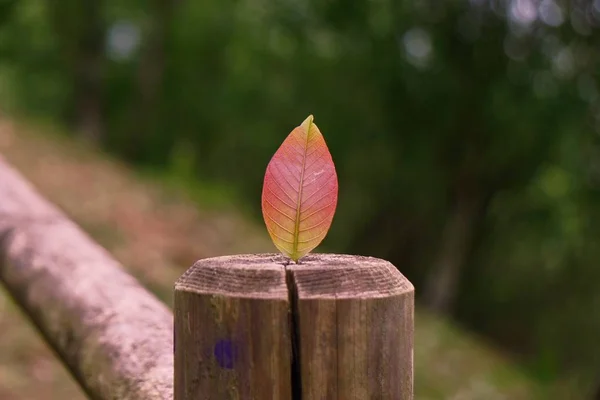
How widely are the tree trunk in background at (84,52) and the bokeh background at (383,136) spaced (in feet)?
0.11

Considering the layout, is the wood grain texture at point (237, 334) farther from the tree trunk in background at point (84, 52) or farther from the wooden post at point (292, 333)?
the tree trunk in background at point (84, 52)

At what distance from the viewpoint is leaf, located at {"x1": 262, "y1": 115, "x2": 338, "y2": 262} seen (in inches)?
47.3

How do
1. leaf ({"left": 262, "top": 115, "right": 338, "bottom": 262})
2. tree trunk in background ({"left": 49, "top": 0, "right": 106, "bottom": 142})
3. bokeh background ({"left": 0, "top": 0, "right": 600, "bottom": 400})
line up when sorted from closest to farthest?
leaf ({"left": 262, "top": 115, "right": 338, "bottom": 262}) → bokeh background ({"left": 0, "top": 0, "right": 600, "bottom": 400}) → tree trunk in background ({"left": 49, "top": 0, "right": 106, "bottom": 142})

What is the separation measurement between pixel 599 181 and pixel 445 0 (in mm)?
3860

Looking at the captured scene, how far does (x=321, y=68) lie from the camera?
13.7 metres

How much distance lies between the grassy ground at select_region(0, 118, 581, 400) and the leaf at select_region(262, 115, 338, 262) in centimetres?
496

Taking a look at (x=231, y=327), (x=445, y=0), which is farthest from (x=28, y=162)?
(x=231, y=327)

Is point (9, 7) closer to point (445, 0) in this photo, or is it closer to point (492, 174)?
point (445, 0)

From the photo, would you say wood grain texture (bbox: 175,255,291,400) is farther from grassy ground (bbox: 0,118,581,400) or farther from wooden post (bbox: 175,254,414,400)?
grassy ground (bbox: 0,118,581,400)

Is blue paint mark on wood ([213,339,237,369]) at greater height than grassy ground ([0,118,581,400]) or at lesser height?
greater

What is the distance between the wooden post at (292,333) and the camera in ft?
3.43

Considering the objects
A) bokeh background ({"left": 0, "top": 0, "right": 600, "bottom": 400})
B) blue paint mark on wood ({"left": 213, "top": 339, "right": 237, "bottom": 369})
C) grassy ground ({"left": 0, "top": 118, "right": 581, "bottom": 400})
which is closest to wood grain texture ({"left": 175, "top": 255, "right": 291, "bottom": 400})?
blue paint mark on wood ({"left": 213, "top": 339, "right": 237, "bottom": 369})

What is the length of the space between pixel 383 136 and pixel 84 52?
5.33m

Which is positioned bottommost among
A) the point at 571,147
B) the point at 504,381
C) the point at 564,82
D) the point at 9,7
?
the point at 504,381
